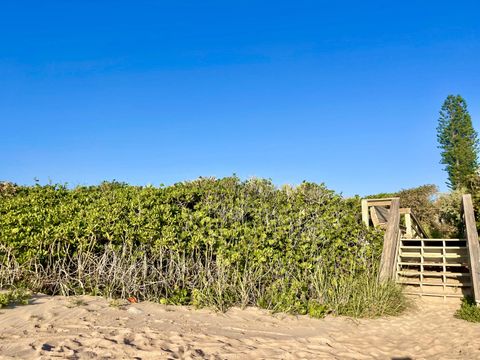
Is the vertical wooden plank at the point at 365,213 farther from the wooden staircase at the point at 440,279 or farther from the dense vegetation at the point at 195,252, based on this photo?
the wooden staircase at the point at 440,279

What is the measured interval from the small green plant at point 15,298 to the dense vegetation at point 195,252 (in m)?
0.58

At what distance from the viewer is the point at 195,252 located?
6793 millimetres

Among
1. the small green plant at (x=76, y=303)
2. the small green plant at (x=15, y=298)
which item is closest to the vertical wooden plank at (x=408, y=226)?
the small green plant at (x=76, y=303)

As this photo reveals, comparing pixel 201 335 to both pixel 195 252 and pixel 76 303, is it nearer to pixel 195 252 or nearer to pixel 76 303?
pixel 76 303

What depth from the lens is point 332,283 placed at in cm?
684

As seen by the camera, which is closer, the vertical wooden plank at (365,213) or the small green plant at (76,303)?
the small green plant at (76,303)

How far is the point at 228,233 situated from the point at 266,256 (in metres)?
0.76

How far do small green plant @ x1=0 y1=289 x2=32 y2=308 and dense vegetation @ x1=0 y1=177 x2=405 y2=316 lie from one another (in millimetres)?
583

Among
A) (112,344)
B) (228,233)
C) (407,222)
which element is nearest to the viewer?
(112,344)

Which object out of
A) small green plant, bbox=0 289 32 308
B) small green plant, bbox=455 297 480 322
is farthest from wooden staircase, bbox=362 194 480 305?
small green plant, bbox=0 289 32 308

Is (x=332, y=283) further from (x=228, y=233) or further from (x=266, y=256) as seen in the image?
(x=228, y=233)

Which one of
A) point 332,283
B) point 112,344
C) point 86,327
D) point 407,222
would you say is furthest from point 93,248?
point 407,222

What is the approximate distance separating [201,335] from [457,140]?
3607 centimetres

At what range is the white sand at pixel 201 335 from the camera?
391 cm
